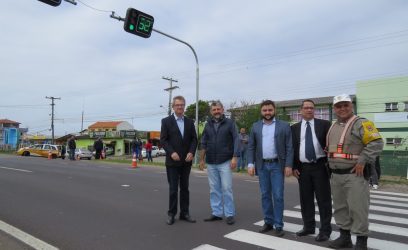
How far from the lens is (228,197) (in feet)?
21.2

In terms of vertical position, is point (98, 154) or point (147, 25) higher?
point (147, 25)

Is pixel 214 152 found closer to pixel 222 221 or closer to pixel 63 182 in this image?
pixel 222 221

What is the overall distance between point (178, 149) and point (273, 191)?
174 centimetres

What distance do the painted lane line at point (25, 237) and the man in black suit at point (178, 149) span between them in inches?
78.2

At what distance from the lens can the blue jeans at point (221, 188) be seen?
6.48 m

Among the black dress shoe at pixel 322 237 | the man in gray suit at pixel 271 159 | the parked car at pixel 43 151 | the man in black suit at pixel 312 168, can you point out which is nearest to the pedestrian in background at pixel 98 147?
the parked car at pixel 43 151

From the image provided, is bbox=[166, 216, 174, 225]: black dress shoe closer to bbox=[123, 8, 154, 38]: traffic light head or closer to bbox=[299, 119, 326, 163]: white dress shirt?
bbox=[299, 119, 326, 163]: white dress shirt

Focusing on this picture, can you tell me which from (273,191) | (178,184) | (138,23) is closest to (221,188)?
(178,184)

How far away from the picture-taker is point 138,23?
13.8m

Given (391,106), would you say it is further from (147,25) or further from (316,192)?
(316,192)

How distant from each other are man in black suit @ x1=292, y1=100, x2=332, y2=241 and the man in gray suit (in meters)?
0.16

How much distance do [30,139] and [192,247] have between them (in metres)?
103

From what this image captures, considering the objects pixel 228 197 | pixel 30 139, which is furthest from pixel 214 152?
pixel 30 139

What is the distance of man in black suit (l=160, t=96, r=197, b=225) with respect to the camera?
21.5 feet
